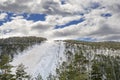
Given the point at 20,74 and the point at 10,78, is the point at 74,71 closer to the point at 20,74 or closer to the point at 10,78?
the point at 20,74

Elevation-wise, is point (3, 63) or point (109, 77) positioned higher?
point (3, 63)

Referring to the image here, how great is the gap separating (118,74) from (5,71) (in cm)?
6283

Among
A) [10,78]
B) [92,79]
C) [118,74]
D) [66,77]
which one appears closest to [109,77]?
[118,74]

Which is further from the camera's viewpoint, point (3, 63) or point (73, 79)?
point (73, 79)

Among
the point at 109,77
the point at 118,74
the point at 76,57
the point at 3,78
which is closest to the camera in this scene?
the point at 3,78

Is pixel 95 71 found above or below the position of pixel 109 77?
above

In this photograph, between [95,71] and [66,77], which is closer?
[95,71]

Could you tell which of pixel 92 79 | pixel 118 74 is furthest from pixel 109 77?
pixel 92 79

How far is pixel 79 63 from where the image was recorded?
54.8 metres

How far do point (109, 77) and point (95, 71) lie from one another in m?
32.8

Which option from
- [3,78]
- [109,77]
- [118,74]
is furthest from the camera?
[118,74]

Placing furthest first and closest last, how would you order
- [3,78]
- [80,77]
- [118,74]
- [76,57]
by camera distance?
[118,74]
[76,57]
[80,77]
[3,78]

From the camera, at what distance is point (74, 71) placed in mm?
50781

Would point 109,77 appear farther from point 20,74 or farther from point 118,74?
point 20,74
